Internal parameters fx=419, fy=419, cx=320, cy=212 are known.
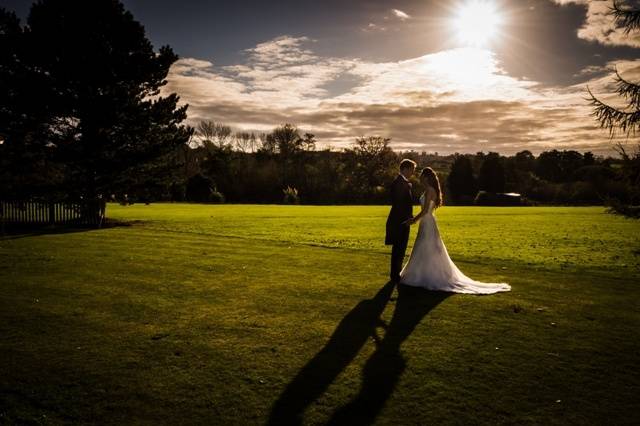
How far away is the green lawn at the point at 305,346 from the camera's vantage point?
416 cm

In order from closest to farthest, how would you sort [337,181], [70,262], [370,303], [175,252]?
[370,303] → [70,262] → [175,252] → [337,181]

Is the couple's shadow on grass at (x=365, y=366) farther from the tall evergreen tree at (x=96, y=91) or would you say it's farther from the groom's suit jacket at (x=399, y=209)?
the tall evergreen tree at (x=96, y=91)

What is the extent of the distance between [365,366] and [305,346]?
96 centimetres

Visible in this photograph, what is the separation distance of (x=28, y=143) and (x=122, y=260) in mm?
16544

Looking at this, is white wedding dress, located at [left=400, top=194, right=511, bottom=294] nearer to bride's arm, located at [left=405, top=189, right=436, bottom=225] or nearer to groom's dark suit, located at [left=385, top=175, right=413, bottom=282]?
bride's arm, located at [left=405, top=189, right=436, bottom=225]

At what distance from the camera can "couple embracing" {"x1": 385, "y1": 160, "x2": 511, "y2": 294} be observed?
9.33 metres

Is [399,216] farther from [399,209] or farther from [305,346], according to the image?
[305,346]

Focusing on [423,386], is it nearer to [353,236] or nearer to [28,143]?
[353,236]

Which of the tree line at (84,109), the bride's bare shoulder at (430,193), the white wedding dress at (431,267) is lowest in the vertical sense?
the white wedding dress at (431,267)

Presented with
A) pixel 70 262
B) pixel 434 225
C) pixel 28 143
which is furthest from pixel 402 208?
pixel 28 143

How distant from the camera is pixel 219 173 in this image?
73875 mm

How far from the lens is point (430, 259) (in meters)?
9.49

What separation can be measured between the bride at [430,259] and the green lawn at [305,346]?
61 centimetres

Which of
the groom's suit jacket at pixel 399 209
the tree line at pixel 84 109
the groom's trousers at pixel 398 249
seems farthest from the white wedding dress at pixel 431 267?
the tree line at pixel 84 109
